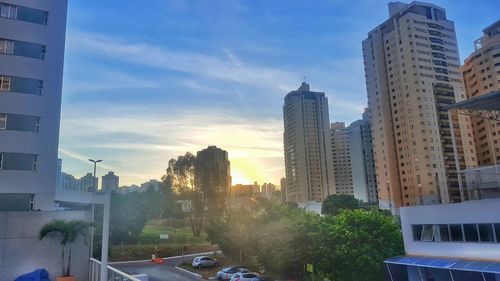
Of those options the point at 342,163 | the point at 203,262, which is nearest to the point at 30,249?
the point at 203,262

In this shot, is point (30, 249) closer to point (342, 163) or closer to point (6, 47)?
point (6, 47)

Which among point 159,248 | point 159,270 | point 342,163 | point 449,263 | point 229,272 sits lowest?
point 159,270

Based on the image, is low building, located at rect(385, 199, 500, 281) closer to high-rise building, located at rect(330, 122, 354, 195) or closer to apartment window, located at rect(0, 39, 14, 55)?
apartment window, located at rect(0, 39, 14, 55)

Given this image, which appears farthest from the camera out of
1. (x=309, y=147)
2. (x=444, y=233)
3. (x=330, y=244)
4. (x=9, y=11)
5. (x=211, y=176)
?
(x=309, y=147)

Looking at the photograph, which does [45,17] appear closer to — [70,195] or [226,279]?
[70,195]

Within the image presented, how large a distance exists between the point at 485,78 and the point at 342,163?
4888cm

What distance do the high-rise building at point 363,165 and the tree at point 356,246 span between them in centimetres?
7873

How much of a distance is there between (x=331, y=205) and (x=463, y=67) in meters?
44.7

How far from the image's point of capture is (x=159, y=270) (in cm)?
3231

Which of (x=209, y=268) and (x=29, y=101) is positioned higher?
(x=29, y=101)

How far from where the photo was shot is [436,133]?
2955 inches

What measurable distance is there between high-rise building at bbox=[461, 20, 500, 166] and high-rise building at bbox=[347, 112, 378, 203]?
2616cm

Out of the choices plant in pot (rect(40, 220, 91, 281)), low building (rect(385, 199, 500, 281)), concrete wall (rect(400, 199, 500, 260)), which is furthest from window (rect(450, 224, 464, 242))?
plant in pot (rect(40, 220, 91, 281))

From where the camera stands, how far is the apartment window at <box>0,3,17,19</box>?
18330 mm
